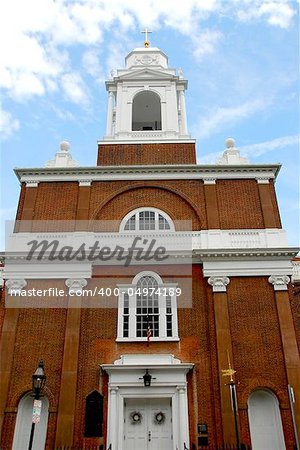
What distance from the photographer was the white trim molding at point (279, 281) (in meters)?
17.1

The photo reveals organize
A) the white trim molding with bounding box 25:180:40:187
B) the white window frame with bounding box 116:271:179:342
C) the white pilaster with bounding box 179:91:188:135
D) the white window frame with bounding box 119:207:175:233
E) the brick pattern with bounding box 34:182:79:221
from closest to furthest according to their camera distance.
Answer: the white window frame with bounding box 116:271:179:342 → the white window frame with bounding box 119:207:175:233 → the brick pattern with bounding box 34:182:79:221 → the white trim molding with bounding box 25:180:40:187 → the white pilaster with bounding box 179:91:188:135

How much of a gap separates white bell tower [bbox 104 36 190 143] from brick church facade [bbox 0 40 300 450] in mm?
1051

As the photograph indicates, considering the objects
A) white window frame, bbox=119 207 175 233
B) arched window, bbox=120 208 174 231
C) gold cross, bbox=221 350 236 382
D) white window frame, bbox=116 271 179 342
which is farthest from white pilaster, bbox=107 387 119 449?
arched window, bbox=120 208 174 231

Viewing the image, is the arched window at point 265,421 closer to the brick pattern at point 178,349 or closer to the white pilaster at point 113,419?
the brick pattern at point 178,349

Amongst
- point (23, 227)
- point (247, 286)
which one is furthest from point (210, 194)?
point (23, 227)

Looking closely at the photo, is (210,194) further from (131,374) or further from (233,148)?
(131,374)

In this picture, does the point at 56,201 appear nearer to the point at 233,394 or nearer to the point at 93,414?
the point at 93,414

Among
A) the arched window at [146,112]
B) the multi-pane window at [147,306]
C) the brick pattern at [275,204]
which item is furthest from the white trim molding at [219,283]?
the arched window at [146,112]

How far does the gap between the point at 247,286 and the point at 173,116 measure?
10.4 metres

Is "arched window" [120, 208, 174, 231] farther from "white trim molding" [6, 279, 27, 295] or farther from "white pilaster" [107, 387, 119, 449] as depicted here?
"white pilaster" [107, 387, 119, 449]

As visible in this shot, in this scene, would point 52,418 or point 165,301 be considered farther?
point 165,301

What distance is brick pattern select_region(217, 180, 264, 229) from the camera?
62.3 feet

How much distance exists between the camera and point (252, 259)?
17.7m

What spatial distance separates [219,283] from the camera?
1722 centimetres
